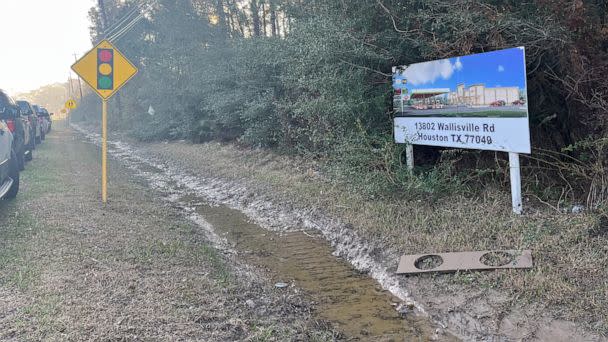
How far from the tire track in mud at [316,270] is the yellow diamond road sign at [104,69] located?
105 inches

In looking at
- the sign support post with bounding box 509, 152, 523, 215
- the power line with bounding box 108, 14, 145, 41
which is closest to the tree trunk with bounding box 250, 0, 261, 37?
the power line with bounding box 108, 14, 145, 41

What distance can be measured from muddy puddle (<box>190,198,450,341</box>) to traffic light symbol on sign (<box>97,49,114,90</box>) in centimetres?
316

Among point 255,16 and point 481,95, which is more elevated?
point 255,16

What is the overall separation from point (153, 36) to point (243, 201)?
20.3 metres

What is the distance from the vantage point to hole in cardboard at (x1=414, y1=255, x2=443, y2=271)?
587 centimetres

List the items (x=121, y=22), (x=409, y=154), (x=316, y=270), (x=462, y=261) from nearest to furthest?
1. (x=462, y=261)
2. (x=316, y=270)
3. (x=409, y=154)
4. (x=121, y=22)

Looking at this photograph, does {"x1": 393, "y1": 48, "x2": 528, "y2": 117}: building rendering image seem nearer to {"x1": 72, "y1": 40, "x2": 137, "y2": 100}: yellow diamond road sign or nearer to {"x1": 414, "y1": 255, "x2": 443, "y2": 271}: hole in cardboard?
{"x1": 414, "y1": 255, "x2": 443, "y2": 271}: hole in cardboard

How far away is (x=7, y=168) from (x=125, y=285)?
15.9 ft

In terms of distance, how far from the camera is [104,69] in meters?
9.34

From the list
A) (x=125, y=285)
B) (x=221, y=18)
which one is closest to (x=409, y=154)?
(x=125, y=285)

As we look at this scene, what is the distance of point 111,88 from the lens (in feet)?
30.7

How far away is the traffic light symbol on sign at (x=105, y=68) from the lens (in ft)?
30.5

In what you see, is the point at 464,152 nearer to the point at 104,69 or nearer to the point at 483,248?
the point at 483,248

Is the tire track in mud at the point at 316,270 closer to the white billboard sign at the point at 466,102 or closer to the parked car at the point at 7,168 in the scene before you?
the white billboard sign at the point at 466,102
